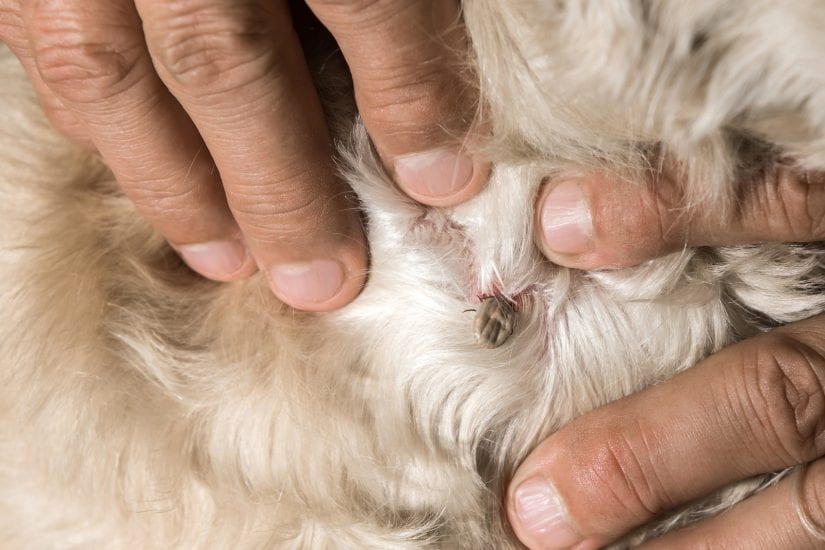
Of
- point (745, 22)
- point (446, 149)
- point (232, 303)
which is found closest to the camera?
point (745, 22)

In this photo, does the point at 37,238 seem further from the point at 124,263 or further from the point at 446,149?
the point at 446,149

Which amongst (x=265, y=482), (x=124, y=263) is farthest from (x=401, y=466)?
(x=124, y=263)

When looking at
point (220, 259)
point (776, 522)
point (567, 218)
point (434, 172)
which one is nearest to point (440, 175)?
point (434, 172)

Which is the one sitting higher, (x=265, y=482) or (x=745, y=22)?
(x=745, y=22)

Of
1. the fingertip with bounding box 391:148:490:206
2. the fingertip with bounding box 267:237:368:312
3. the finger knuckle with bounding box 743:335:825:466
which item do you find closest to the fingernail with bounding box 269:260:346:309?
the fingertip with bounding box 267:237:368:312

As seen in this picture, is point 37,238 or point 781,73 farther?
point 37,238

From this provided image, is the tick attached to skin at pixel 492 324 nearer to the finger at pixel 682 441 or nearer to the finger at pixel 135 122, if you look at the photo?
the finger at pixel 682 441

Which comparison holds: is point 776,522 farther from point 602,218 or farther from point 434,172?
point 434,172
